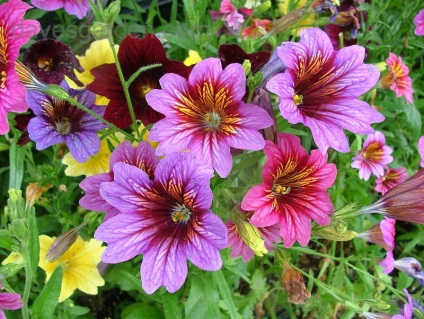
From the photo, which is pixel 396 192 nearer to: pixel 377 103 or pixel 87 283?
pixel 87 283

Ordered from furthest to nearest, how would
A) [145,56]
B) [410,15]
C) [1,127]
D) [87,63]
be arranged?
[410,15] → [87,63] → [145,56] → [1,127]

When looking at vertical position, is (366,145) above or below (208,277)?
above

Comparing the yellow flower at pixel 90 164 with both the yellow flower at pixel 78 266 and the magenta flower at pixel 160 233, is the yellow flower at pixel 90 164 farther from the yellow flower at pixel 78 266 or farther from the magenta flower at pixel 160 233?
A: the magenta flower at pixel 160 233

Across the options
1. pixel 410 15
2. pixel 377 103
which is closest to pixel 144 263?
pixel 377 103

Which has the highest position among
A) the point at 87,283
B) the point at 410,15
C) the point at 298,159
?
the point at 298,159

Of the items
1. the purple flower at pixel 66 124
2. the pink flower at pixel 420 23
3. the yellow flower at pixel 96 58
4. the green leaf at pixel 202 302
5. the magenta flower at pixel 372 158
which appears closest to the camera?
the purple flower at pixel 66 124

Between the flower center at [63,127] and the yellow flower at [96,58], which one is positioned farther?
the yellow flower at [96,58]

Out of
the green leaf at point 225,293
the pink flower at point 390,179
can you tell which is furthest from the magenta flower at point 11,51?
the pink flower at point 390,179

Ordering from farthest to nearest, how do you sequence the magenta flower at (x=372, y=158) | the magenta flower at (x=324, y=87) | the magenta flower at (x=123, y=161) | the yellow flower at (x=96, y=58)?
the magenta flower at (x=372, y=158), the yellow flower at (x=96, y=58), the magenta flower at (x=123, y=161), the magenta flower at (x=324, y=87)
